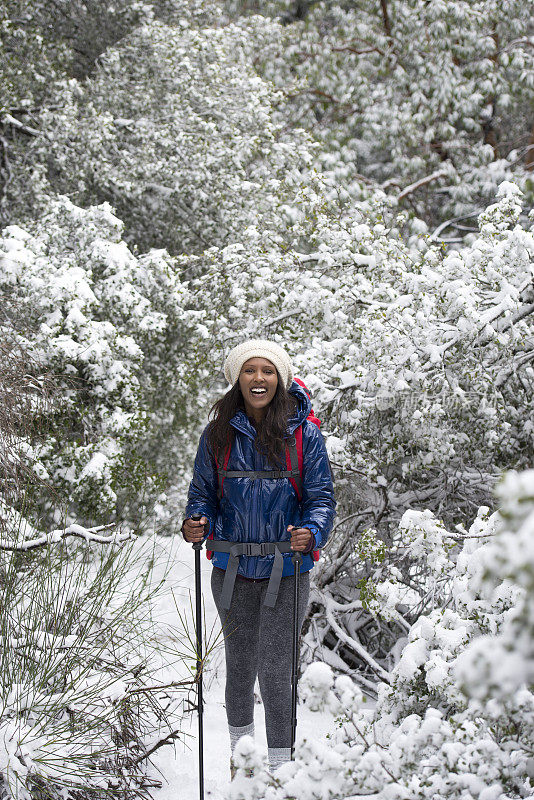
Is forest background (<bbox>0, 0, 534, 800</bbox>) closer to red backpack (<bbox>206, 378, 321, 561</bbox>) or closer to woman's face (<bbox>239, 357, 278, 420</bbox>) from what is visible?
red backpack (<bbox>206, 378, 321, 561</bbox>)

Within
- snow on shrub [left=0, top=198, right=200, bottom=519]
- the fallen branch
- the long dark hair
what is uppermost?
snow on shrub [left=0, top=198, right=200, bottom=519]

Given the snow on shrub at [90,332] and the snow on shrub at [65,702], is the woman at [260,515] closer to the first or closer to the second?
the snow on shrub at [65,702]

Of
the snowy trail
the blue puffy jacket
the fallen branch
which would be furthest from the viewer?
the fallen branch

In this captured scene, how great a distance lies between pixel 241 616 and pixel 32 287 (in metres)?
3.52

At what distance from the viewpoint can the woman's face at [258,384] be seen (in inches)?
110

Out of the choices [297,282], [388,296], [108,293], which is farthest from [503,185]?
[108,293]

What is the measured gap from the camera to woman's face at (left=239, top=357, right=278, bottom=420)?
279 cm

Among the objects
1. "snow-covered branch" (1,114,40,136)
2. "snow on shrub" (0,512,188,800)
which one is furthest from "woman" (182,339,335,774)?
"snow-covered branch" (1,114,40,136)

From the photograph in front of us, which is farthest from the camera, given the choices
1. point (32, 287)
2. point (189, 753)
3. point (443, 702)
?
point (32, 287)

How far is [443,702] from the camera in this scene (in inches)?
104

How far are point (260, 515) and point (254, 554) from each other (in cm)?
13

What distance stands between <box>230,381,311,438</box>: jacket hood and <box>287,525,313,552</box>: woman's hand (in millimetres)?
359

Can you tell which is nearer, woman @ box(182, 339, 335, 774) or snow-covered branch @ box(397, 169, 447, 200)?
woman @ box(182, 339, 335, 774)

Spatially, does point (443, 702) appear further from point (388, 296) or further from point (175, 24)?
point (175, 24)
